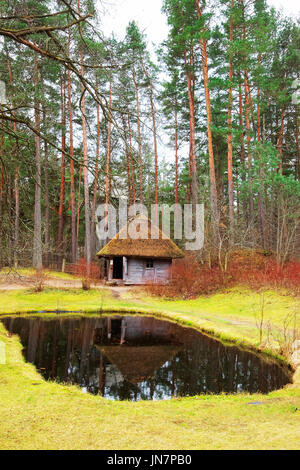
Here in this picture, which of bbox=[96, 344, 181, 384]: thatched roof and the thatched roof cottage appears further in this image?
the thatched roof cottage

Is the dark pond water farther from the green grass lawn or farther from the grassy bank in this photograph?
the grassy bank

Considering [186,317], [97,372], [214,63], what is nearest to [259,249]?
[186,317]

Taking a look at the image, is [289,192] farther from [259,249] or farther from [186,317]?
[186,317]

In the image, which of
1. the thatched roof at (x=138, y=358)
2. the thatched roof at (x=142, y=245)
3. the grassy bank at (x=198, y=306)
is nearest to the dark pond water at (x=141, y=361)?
the thatched roof at (x=138, y=358)

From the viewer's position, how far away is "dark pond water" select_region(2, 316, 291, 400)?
6.82 metres

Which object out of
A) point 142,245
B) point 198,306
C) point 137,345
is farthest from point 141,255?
point 137,345

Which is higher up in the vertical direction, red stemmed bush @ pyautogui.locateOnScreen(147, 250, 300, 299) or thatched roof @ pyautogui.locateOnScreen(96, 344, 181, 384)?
red stemmed bush @ pyautogui.locateOnScreen(147, 250, 300, 299)

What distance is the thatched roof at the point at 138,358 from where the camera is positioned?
7.59 metres

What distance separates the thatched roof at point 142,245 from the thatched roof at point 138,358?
496 inches

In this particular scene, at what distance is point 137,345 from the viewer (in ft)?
33.6

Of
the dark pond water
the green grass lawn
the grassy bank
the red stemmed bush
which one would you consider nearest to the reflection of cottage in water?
the dark pond water

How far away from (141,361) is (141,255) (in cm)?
1396
